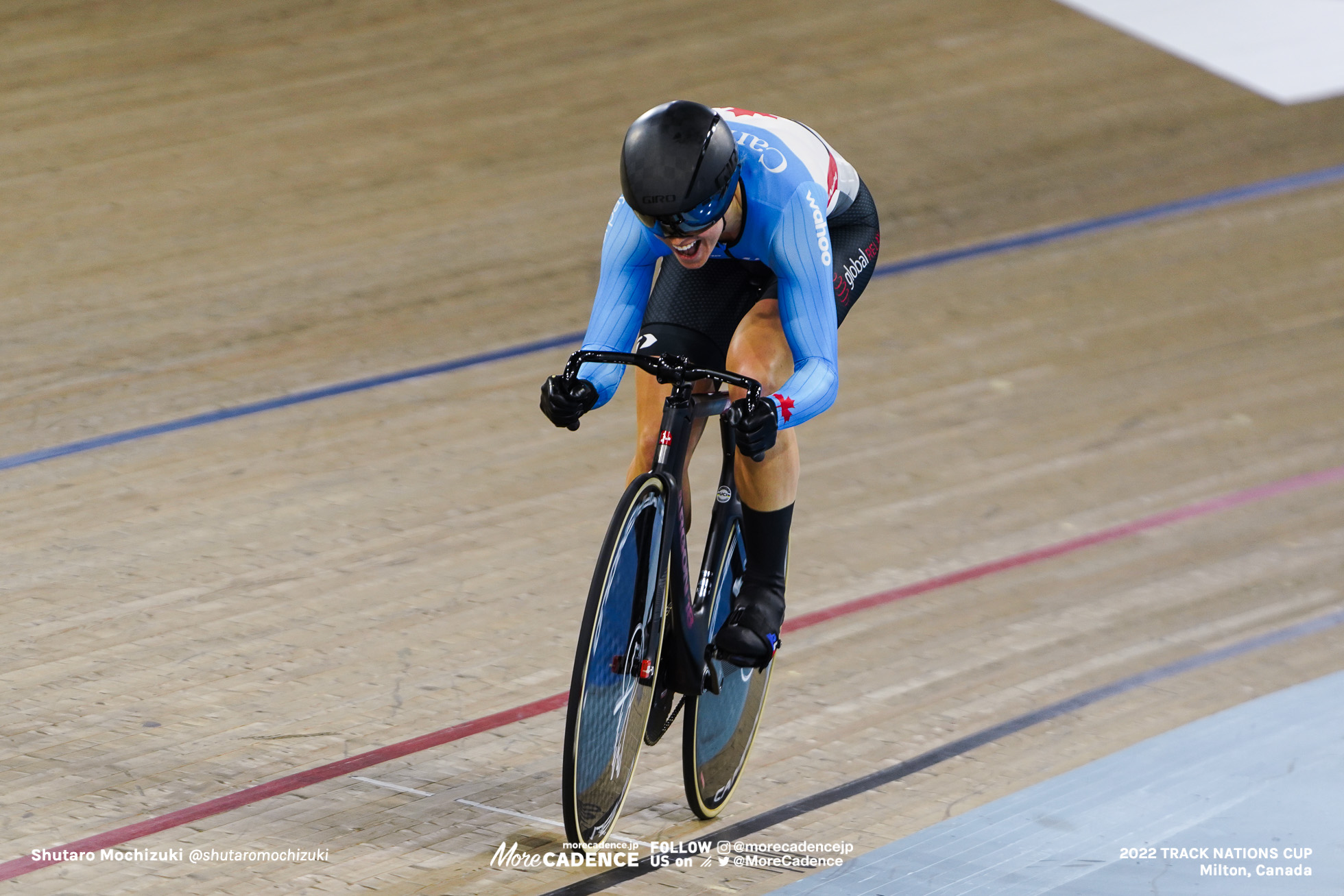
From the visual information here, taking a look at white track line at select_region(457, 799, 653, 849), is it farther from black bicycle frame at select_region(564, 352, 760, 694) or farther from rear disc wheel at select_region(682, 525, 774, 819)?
black bicycle frame at select_region(564, 352, 760, 694)

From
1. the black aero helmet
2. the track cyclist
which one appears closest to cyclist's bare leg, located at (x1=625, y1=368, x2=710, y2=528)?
the track cyclist

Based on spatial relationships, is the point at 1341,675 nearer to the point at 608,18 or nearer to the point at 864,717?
the point at 864,717

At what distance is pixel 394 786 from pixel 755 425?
95 cm

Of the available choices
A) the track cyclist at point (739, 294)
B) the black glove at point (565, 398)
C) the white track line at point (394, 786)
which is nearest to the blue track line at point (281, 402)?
the white track line at point (394, 786)

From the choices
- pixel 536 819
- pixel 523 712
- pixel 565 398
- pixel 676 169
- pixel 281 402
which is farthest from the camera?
pixel 281 402

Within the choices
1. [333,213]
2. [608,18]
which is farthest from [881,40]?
[333,213]

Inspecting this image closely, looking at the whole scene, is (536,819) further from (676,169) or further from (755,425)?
(676,169)

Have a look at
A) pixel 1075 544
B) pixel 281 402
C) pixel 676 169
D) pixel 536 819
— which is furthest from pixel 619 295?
pixel 281 402

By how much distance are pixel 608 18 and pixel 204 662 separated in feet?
15.4

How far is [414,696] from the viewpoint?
2830 millimetres

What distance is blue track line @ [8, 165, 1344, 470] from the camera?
383 cm

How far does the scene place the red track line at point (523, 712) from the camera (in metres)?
2.31

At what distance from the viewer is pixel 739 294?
2.35m

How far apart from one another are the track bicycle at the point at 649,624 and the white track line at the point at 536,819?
0.09 m
